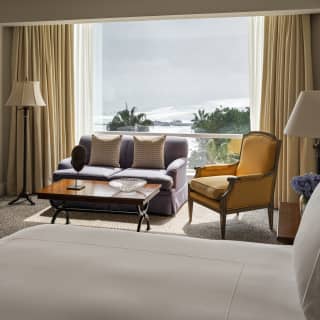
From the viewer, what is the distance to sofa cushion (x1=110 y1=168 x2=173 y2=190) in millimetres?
5020

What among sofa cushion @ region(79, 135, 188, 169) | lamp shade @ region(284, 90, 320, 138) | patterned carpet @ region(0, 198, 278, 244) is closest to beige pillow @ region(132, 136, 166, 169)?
sofa cushion @ region(79, 135, 188, 169)

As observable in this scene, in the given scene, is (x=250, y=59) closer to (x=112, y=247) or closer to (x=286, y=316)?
(x=112, y=247)

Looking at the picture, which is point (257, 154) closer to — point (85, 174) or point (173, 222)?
point (173, 222)

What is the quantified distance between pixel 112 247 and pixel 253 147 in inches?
127

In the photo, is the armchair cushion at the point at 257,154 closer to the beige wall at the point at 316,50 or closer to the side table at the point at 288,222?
the beige wall at the point at 316,50

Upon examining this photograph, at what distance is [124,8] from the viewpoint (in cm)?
515

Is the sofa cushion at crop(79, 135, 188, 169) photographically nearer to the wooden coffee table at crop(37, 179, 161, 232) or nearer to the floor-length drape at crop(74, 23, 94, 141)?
the floor-length drape at crop(74, 23, 94, 141)

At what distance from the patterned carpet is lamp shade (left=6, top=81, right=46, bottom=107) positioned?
1241 mm

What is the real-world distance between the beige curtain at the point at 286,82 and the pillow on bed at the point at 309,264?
3700 mm

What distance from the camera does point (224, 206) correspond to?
4.38m

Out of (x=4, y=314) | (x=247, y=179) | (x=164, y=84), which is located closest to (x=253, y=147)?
(x=247, y=179)

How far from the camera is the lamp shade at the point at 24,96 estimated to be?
5465mm

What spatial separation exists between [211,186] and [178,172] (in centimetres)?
79

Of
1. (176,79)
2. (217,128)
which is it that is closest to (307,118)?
(217,128)
